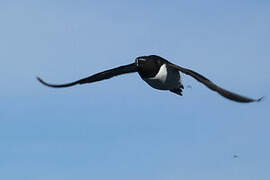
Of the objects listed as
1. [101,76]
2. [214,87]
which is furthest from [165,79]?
[101,76]

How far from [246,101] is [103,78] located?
10001 millimetres

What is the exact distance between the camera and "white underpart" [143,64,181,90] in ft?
88.0

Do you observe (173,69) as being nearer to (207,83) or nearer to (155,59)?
(155,59)

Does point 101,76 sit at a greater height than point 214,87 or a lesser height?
lesser

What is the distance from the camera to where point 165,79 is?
27.0 m

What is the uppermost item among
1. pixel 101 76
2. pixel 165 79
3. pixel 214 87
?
pixel 214 87

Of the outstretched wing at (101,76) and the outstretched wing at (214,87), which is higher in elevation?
the outstretched wing at (214,87)

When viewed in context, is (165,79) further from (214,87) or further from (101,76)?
(101,76)

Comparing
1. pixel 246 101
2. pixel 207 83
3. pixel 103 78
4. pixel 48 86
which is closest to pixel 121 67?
pixel 103 78

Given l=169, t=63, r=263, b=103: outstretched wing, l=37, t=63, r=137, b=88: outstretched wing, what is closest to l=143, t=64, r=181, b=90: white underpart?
l=169, t=63, r=263, b=103: outstretched wing

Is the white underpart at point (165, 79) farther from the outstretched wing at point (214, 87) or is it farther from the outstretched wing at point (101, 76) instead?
the outstretched wing at point (101, 76)

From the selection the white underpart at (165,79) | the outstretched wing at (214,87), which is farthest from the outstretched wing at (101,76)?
the outstretched wing at (214,87)

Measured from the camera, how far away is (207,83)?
24609 millimetres

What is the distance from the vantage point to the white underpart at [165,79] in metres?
26.8
